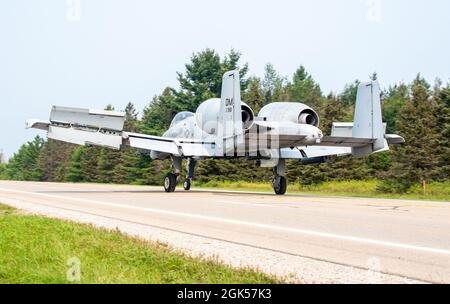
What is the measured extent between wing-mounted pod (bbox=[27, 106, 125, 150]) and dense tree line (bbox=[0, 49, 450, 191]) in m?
17.6

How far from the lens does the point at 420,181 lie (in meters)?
30.9

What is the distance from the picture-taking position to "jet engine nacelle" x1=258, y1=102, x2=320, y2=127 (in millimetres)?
20469

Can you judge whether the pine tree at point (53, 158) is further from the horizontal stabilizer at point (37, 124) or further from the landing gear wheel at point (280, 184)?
the landing gear wheel at point (280, 184)

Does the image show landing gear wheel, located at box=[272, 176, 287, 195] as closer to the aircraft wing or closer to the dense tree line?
the aircraft wing

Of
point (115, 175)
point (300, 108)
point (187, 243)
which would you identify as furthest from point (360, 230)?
point (115, 175)

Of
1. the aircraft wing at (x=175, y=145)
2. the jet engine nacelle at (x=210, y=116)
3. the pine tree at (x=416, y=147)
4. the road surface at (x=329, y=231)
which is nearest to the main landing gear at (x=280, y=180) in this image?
the jet engine nacelle at (x=210, y=116)

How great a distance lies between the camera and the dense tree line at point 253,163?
31688 mm

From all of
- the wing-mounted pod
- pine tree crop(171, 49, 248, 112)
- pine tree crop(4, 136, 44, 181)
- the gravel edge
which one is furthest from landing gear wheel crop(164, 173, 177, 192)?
pine tree crop(4, 136, 44, 181)

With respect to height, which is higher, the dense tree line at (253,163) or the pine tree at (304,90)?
the pine tree at (304,90)

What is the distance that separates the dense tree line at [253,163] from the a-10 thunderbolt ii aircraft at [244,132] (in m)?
9.83

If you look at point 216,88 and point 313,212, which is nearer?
point 313,212

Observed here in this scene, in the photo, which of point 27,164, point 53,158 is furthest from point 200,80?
point 27,164
